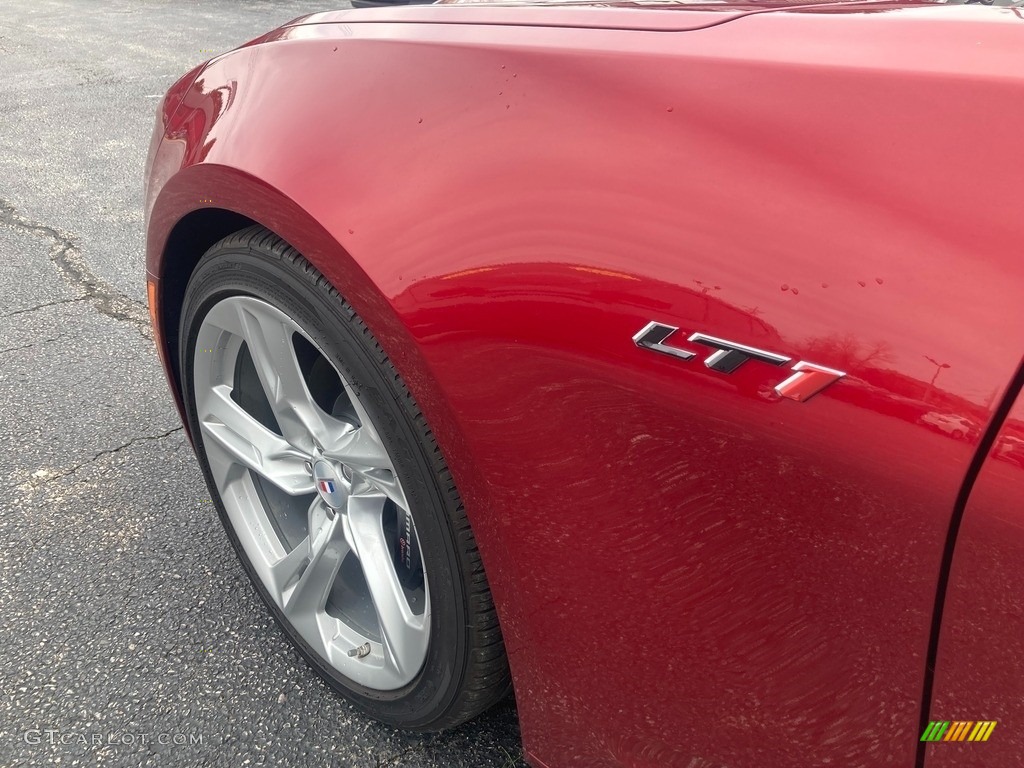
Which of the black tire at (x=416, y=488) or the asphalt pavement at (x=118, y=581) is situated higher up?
the black tire at (x=416, y=488)

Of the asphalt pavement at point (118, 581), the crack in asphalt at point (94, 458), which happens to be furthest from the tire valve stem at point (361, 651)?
the crack in asphalt at point (94, 458)

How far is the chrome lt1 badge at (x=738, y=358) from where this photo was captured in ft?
2.77

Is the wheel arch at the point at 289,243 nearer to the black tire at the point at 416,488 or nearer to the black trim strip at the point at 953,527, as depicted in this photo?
the black tire at the point at 416,488

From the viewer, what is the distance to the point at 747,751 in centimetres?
105

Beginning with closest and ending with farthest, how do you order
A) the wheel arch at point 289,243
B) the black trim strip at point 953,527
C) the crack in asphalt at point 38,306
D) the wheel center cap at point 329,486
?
the black trim strip at point 953,527, the wheel arch at point 289,243, the wheel center cap at point 329,486, the crack in asphalt at point 38,306

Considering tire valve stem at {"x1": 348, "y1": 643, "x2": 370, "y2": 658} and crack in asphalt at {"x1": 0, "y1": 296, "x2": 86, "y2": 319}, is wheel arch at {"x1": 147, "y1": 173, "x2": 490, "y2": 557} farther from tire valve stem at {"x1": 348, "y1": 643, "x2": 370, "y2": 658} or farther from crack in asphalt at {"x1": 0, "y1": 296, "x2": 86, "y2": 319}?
crack in asphalt at {"x1": 0, "y1": 296, "x2": 86, "y2": 319}

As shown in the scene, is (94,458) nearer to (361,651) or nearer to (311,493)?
(311,493)

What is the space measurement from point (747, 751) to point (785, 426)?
0.46m

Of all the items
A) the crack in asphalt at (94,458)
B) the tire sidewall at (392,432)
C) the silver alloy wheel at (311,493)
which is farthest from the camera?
the crack in asphalt at (94,458)

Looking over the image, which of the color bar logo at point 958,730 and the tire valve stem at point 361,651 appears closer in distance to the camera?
the color bar logo at point 958,730

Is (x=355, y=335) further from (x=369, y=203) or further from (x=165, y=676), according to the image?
(x=165, y=676)

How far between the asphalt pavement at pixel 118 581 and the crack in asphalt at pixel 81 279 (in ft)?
0.04

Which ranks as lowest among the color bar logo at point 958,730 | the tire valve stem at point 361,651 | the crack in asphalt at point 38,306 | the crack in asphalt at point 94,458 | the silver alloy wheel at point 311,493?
the crack in asphalt at point 38,306

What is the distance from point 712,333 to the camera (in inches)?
35.6
